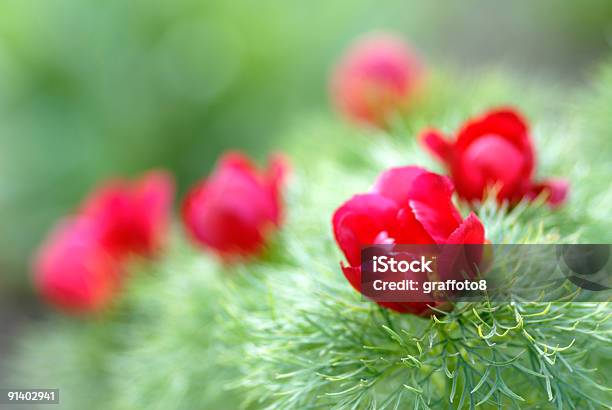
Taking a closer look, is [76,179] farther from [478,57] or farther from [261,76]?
[478,57]

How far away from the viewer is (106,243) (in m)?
0.66

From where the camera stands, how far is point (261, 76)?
1.28 m

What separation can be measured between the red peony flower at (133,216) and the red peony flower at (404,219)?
0.30 meters

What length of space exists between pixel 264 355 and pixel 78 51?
960 mm

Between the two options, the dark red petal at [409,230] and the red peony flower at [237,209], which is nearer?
the dark red petal at [409,230]

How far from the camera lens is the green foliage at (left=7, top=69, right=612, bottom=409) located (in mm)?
387

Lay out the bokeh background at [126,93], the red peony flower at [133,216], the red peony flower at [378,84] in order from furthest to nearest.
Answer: the bokeh background at [126,93]
the red peony flower at [378,84]
the red peony flower at [133,216]

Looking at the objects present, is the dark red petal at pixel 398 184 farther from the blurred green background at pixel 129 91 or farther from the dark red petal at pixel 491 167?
the blurred green background at pixel 129 91

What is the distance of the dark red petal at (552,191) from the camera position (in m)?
0.46

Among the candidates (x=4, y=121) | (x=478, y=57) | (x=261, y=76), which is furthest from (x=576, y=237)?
(x=478, y=57)

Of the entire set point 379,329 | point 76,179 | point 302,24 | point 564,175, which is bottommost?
point 379,329
